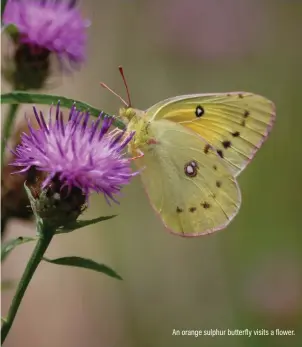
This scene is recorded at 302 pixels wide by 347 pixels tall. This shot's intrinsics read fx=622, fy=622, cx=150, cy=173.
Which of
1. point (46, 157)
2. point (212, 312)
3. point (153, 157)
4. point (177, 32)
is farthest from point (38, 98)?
point (177, 32)

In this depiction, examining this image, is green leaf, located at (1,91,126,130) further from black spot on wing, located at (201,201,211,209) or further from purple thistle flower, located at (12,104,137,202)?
black spot on wing, located at (201,201,211,209)

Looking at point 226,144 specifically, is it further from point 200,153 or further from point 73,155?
point 73,155

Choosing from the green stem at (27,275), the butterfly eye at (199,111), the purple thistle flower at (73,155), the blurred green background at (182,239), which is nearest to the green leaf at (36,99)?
the purple thistle flower at (73,155)

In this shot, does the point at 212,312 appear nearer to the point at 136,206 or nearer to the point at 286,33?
the point at 136,206

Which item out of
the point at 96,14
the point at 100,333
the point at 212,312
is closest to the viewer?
the point at 212,312

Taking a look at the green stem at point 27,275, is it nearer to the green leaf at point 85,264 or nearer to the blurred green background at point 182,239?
the green leaf at point 85,264
